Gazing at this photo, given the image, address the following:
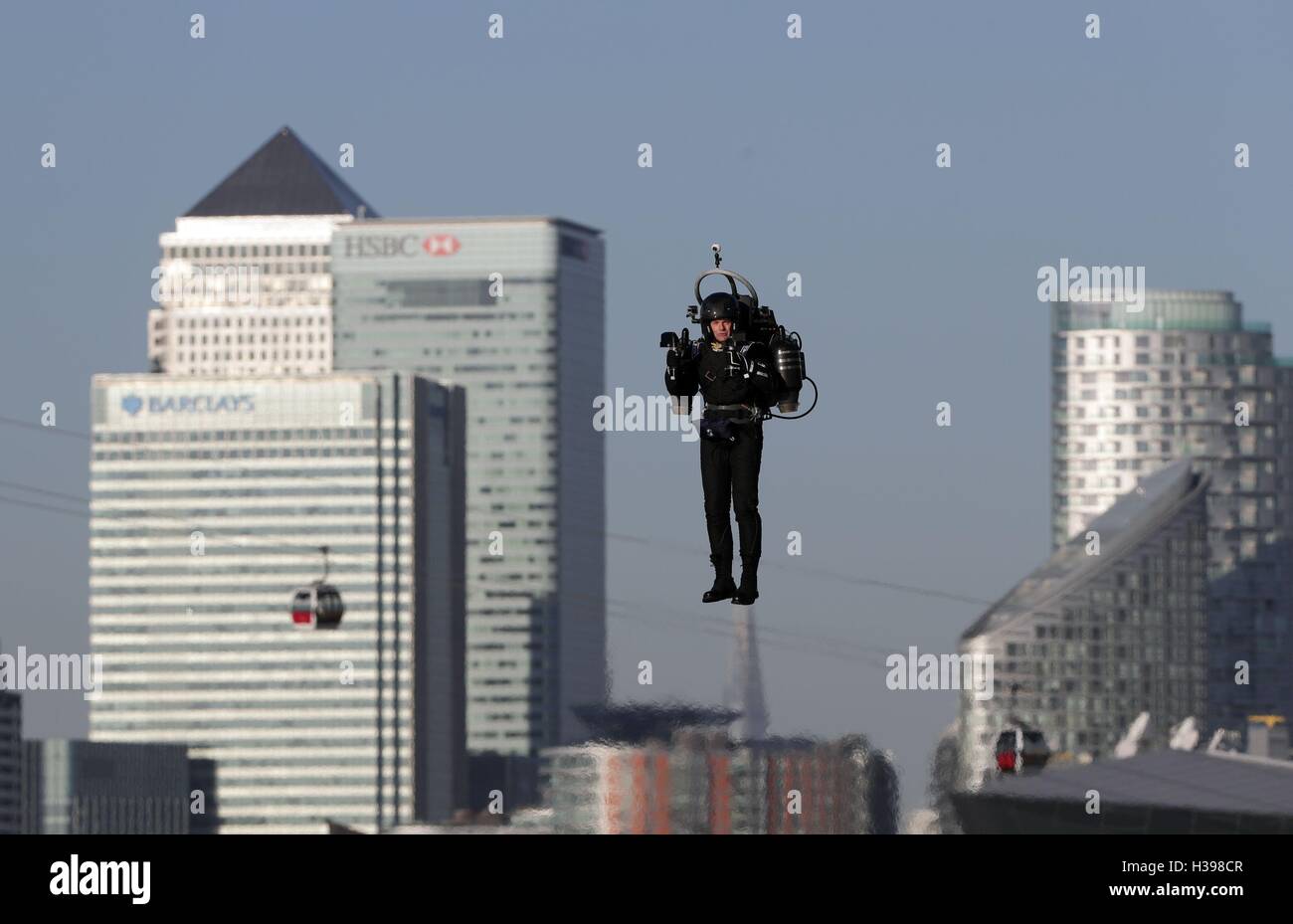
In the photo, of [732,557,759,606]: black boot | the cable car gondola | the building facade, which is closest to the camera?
[732,557,759,606]: black boot

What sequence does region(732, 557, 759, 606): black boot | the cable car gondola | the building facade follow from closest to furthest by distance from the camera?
1. region(732, 557, 759, 606): black boot
2. the building facade
3. the cable car gondola

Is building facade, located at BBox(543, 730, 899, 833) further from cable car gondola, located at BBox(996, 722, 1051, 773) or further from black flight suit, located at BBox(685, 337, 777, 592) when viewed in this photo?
black flight suit, located at BBox(685, 337, 777, 592)

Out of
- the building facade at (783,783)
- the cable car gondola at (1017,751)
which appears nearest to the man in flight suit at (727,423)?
the building facade at (783,783)

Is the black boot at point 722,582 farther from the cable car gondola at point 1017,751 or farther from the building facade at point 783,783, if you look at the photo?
the cable car gondola at point 1017,751

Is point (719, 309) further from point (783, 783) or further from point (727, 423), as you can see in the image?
point (783, 783)

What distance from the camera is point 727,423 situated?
32.4m

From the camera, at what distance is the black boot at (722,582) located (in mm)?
32406

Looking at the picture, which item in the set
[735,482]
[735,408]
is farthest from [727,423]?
[735,482]

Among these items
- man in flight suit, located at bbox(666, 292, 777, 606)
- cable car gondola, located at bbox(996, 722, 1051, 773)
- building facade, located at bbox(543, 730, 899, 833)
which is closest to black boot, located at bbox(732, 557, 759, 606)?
man in flight suit, located at bbox(666, 292, 777, 606)

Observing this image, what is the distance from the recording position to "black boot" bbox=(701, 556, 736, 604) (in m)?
32.4

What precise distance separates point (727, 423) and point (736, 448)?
31cm

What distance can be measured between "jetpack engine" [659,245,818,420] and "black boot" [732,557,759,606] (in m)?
1.71
